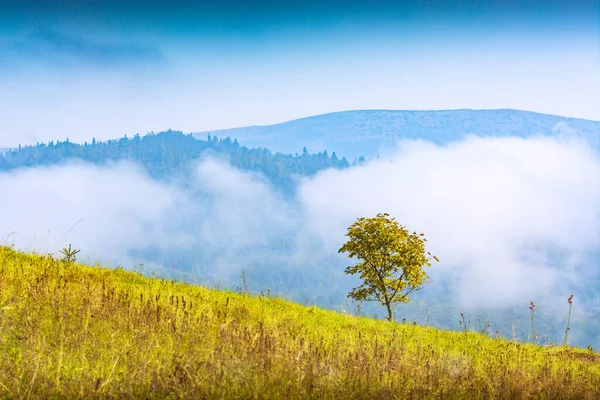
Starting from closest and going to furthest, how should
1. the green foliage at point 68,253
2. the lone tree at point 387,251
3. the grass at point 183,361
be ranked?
the grass at point 183,361 < the green foliage at point 68,253 < the lone tree at point 387,251

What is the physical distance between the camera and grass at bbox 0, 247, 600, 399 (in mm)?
5156

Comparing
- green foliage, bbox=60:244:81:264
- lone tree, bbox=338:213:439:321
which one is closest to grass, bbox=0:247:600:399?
green foliage, bbox=60:244:81:264

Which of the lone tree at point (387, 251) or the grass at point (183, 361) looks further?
the lone tree at point (387, 251)

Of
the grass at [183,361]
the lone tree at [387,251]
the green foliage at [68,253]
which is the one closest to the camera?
the grass at [183,361]

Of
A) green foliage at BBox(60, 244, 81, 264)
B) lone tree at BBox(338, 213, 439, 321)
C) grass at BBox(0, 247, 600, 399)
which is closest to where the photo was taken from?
grass at BBox(0, 247, 600, 399)

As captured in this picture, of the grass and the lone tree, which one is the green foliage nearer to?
the grass

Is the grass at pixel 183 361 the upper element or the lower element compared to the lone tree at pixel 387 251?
upper

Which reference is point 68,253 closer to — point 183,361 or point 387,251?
point 183,361

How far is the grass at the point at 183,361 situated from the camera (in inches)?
203

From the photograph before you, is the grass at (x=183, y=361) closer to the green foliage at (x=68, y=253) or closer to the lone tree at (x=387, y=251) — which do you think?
the green foliage at (x=68, y=253)

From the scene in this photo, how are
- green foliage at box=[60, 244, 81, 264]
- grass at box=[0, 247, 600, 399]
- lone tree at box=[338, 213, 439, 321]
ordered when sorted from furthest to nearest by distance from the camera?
lone tree at box=[338, 213, 439, 321]
green foliage at box=[60, 244, 81, 264]
grass at box=[0, 247, 600, 399]

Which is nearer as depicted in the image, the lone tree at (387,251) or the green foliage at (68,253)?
the green foliage at (68,253)

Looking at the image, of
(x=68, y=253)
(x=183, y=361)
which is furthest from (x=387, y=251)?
(x=183, y=361)

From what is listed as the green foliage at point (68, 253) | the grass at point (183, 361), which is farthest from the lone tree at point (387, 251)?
the grass at point (183, 361)
